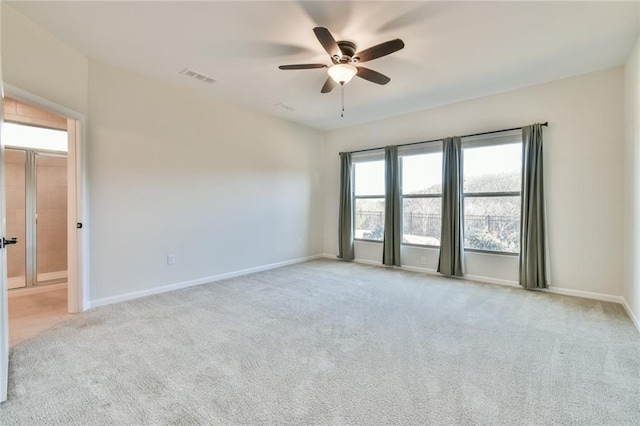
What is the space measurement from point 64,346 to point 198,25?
3117mm

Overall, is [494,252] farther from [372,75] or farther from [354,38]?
[354,38]

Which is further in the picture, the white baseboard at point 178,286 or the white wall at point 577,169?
the white wall at point 577,169

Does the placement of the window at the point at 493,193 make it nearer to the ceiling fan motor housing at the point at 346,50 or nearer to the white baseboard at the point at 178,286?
the ceiling fan motor housing at the point at 346,50

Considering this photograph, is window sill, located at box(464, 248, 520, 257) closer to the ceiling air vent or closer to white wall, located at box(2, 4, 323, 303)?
white wall, located at box(2, 4, 323, 303)

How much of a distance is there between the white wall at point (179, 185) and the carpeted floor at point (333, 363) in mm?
720

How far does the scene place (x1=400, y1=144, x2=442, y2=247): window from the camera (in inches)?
201

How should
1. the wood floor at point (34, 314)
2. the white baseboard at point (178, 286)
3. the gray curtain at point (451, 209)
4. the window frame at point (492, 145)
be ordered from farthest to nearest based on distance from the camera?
the gray curtain at point (451, 209)
the window frame at point (492, 145)
the white baseboard at point (178, 286)
the wood floor at point (34, 314)

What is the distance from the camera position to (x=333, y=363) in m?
2.23

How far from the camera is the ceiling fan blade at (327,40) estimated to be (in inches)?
90.4

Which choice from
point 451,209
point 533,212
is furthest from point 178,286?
point 533,212

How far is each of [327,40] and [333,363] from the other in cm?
262

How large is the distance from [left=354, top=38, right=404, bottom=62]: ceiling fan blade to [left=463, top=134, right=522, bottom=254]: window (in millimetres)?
2712

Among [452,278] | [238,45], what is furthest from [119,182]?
[452,278]

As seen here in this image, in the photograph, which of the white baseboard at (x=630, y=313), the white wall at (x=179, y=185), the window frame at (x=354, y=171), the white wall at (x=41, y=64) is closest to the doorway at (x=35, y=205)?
the white wall at (x=179, y=185)
